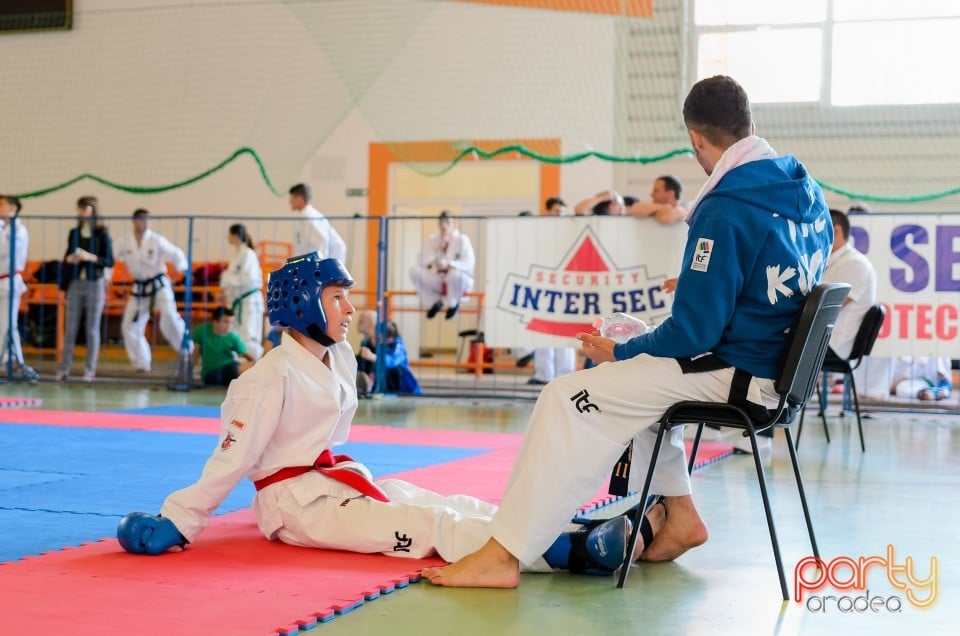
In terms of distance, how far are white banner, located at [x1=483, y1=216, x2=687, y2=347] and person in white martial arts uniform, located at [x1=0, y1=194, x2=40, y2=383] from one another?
5008 millimetres

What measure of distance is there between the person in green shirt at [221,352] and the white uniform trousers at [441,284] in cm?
204

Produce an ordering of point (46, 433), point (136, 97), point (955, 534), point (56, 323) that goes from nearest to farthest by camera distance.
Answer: point (955, 534) → point (46, 433) → point (136, 97) → point (56, 323)

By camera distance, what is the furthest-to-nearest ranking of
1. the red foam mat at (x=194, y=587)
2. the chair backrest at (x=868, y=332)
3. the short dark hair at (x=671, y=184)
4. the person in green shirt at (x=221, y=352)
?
the person in green shirt at (x=221, y=352) → the short dark hair at (x=671, y=184) → the chair backrest at (x=868, y=332) → the red foam mat at (x=194, y=587)

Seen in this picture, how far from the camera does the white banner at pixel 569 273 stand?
8547 mm

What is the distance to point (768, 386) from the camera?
301 cm

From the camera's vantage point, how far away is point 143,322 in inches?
464

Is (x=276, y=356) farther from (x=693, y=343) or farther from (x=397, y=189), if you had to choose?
(x=397, y=189)

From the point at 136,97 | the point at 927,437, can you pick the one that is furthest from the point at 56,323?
the point at 927,437

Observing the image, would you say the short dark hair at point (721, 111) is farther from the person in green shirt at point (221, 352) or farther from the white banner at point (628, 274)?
the person in green shirt at point (221, 352)

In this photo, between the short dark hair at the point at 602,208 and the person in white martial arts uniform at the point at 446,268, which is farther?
the person in white martial arts uniform at the point at 446,268

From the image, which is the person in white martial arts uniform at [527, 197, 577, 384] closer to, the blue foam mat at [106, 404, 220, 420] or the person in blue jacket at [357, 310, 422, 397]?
the person in blue jacket at [357, 310, 422, 397]

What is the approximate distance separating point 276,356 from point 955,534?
2.58 m

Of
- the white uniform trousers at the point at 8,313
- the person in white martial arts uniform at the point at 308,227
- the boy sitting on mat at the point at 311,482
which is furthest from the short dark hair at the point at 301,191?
the boy sitting on mat at the point at 311,482

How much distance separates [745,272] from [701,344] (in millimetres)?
239
